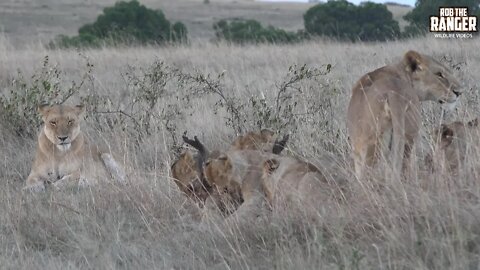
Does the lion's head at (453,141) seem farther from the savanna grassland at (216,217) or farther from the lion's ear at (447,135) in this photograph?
the savanna grassland at (216,217)

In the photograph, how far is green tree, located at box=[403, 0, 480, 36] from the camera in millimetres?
21147

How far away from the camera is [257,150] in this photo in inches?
223

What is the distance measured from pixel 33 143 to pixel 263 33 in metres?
14.9

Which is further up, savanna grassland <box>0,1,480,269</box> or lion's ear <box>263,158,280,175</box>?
lion's ear <box>263,158,280,175</box>

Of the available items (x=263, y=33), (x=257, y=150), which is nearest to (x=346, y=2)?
(x=263, y=33)

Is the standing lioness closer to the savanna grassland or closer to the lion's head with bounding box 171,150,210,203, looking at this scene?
the savanna grassland

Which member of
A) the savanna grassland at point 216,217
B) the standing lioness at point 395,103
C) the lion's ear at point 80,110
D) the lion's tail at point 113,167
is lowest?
the lion's tail at point 113,167

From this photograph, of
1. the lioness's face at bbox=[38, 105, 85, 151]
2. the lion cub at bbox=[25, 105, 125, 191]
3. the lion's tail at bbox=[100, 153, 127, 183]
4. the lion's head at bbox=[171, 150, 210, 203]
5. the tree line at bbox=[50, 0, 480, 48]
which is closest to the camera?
the lion's head at bbox=[171, 150, 210, 203]

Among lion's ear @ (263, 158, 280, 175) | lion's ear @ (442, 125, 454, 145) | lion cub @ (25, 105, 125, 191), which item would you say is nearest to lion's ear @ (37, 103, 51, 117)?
lion cub @ (25, 105, 125, 191)

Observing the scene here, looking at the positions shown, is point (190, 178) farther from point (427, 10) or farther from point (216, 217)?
point (427, 10)

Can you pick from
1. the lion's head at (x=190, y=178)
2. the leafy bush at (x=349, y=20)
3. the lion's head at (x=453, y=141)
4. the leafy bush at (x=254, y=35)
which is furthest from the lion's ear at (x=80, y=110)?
the leafy bush at (x=349, y=20)

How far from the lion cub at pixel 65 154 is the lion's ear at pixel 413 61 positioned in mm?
3135

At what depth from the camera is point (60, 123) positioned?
792 cm

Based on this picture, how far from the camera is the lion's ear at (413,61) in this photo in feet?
16.9
